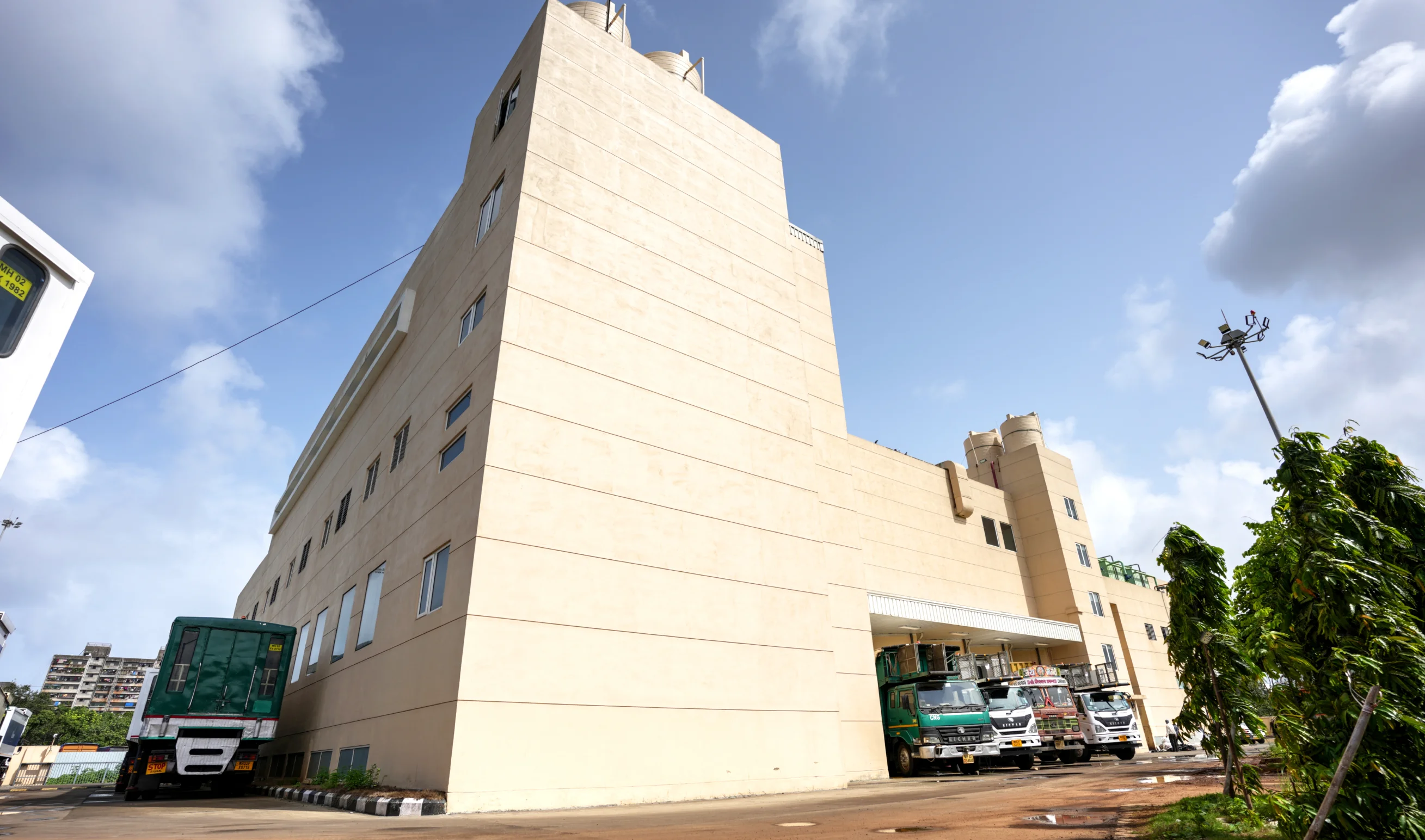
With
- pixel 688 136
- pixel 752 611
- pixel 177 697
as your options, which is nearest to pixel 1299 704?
pixel 752 611

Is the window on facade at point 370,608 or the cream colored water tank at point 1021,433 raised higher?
the cream colored water tank at point 1021,433

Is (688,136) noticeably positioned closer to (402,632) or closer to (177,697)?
(402,632)

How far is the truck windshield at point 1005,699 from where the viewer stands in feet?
71.0

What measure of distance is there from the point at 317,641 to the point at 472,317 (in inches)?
574

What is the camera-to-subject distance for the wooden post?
A: 415 cm

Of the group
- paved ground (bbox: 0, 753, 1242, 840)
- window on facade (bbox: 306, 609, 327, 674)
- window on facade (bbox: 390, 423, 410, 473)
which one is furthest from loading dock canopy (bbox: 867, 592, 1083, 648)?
window on facade (bbox: 306, 609, 327, 674)

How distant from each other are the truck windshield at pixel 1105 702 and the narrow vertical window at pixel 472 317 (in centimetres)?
2592

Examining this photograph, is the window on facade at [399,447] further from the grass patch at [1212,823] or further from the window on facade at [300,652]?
the grass patch at [1212,823]

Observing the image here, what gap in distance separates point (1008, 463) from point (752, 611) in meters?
31.9

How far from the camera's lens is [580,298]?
15742mm

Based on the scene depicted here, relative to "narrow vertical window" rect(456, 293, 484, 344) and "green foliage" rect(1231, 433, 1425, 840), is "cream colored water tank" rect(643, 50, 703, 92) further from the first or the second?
"green foliage" rect(1231, 433, 1425, 840)

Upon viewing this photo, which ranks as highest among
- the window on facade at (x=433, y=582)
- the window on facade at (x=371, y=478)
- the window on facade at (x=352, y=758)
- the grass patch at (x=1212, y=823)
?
the window on facade at (x=371, y=478)

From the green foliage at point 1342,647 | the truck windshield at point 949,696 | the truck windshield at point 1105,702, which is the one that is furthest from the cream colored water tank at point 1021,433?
the green foliage at point 1342,647

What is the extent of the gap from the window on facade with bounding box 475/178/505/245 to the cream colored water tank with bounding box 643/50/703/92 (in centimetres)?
922
